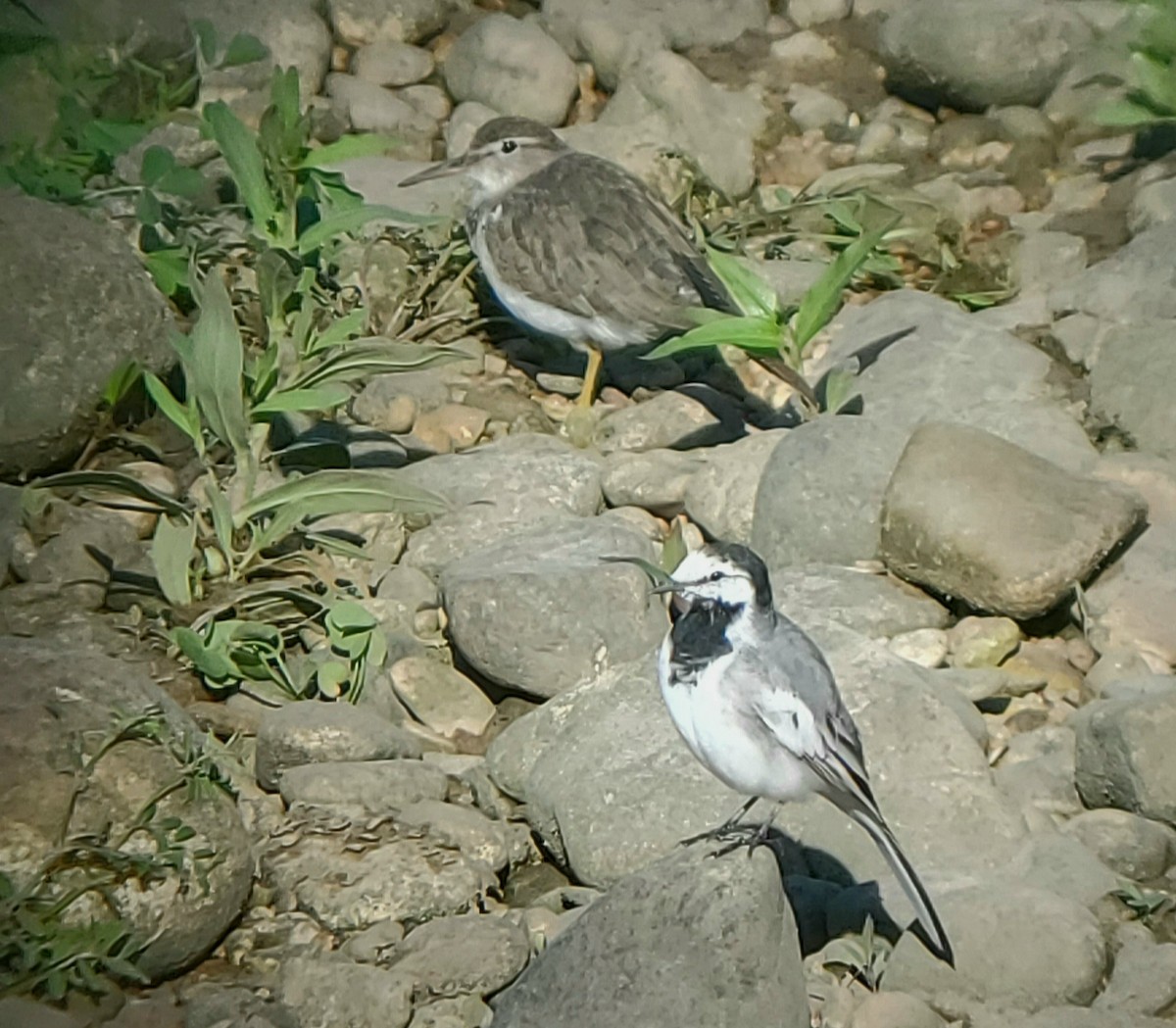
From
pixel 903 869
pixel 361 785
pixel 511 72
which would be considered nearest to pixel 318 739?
pixel 361 785

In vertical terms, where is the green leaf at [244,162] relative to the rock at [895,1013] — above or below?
above

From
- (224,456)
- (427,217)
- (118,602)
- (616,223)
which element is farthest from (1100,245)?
(118,602)

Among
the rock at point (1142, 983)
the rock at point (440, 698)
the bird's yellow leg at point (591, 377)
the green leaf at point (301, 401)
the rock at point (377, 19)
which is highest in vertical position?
the rock at point (1142, 983)

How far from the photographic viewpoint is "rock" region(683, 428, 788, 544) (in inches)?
280

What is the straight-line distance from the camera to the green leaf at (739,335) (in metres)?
7.36

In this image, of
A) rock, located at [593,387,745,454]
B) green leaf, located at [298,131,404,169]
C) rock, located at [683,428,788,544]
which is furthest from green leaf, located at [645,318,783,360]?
green leaf, located at [298,131,404,169]

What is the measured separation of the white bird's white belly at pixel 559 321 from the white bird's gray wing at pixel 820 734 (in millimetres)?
3121

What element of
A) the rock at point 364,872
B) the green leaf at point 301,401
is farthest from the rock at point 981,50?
the rock at point 364,872

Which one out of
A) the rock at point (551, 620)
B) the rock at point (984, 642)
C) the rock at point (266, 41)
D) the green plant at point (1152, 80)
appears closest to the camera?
the rock at point (551, 620)

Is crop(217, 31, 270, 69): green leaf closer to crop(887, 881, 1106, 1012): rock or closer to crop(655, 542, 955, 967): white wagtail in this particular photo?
crop(655, 542, 955, 967): white wagtail

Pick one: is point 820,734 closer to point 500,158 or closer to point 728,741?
point 728,741

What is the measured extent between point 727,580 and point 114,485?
2.62 m

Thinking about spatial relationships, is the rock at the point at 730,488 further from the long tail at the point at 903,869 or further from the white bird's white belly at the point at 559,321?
the long tail at the point at 903,869

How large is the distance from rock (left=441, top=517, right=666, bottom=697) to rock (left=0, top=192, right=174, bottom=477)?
1.55m
